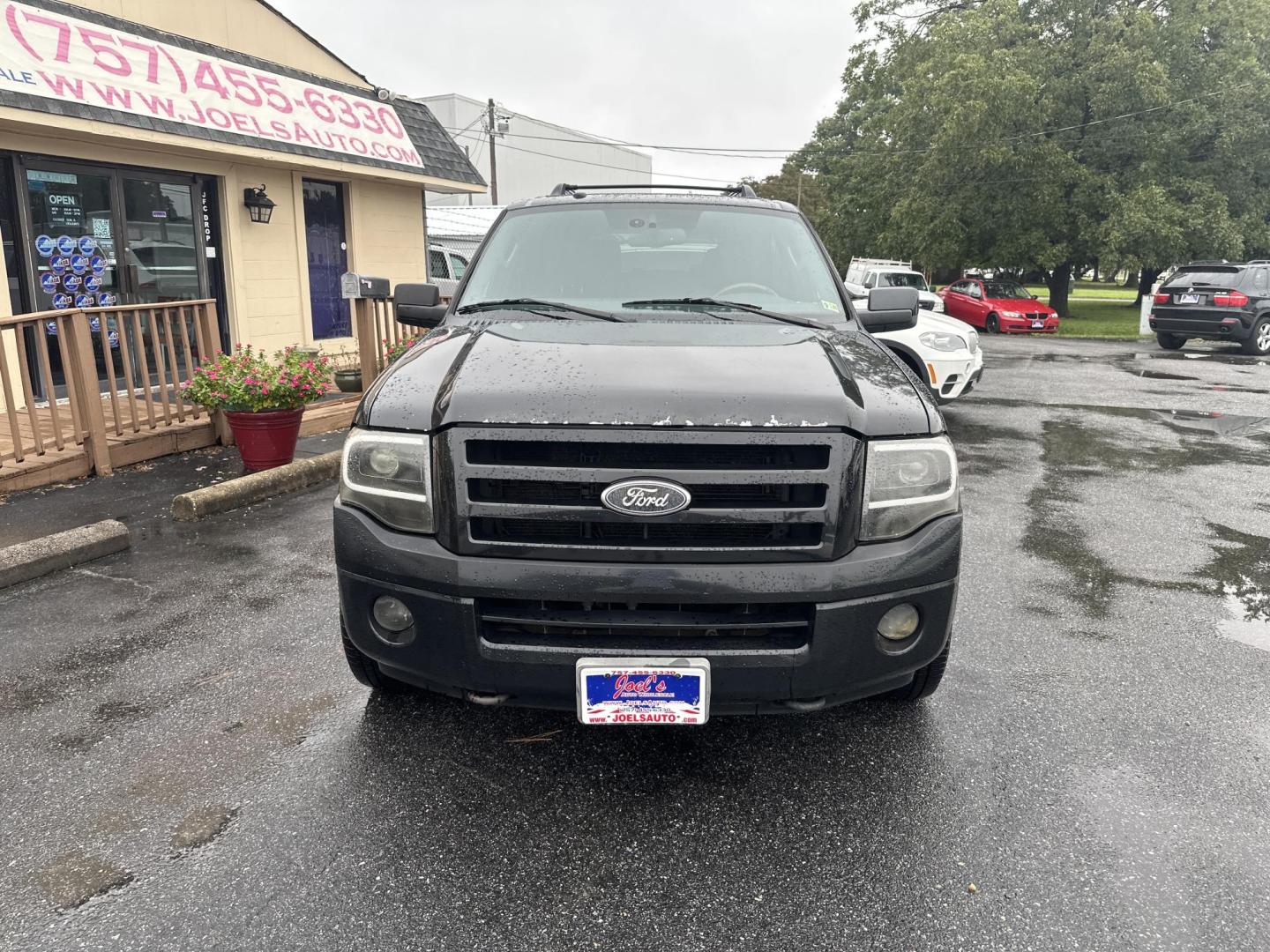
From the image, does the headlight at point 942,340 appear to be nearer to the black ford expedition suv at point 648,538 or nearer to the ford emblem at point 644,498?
the black ford expedition suv at point 648,538

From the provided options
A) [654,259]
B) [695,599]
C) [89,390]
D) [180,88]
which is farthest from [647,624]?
[180,88]

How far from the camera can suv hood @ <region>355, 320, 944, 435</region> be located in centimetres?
252

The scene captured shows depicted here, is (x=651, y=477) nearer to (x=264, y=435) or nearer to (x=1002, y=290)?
(x=264, y=435)

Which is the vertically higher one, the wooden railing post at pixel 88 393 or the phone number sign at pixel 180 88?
the phone number sign at pixel 180 88

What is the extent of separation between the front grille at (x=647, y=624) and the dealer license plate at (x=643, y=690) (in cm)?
5

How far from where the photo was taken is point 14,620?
414 cm

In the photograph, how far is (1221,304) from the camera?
17.9m

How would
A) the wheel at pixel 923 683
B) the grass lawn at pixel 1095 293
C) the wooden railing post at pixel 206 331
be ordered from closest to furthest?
the wheel at pixel 923 683 < the wooden railing post at pixel 206 331 < the grass lawn at pixel 1095 293

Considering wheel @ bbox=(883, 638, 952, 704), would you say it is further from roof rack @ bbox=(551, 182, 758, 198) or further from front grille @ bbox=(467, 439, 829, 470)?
roof rack @ bbox=(551, 182, 758, 198)

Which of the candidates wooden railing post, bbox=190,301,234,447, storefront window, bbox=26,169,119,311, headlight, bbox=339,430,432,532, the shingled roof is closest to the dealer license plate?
headlight, bbox=339,430,432,532

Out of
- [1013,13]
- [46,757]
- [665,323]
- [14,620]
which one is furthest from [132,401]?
[1013,13]

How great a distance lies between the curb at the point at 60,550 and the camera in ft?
15.0

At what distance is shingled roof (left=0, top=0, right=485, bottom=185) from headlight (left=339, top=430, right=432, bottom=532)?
23.4ft

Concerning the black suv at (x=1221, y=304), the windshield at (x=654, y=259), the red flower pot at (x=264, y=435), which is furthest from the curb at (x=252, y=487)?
the black suv at (x=1221, y=304)
